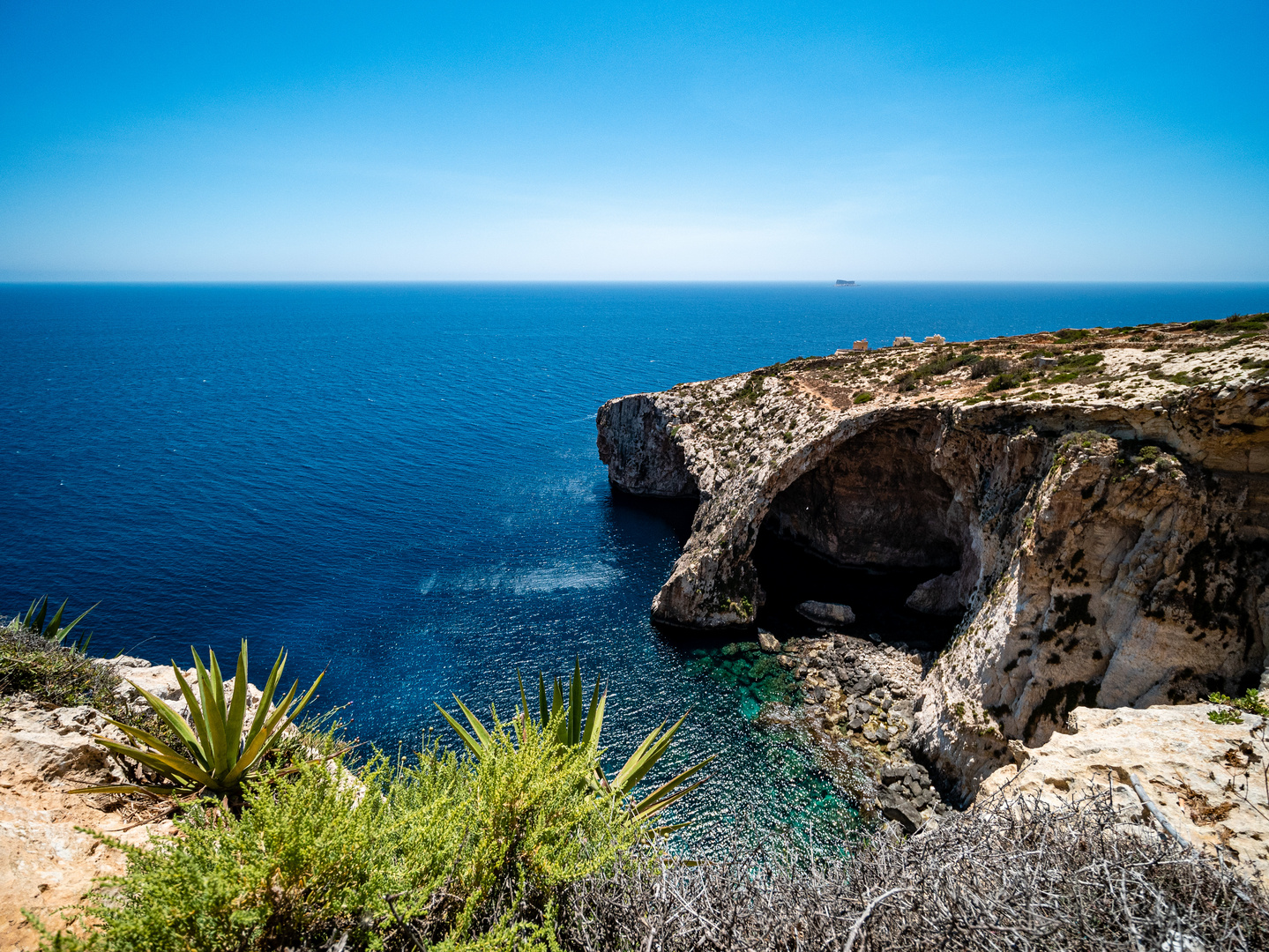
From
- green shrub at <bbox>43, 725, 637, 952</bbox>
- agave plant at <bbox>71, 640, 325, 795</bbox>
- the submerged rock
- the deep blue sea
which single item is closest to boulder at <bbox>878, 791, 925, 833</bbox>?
the deep blue sea

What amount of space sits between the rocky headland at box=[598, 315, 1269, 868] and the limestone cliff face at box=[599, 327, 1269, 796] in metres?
0.07

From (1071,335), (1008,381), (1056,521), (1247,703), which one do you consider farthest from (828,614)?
(1071,335)

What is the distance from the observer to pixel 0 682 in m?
11.0

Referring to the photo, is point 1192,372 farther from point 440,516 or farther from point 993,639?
point 440,516

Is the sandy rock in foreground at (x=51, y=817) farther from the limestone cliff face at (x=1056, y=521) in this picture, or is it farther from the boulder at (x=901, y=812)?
the limestone cliff face at (x=1056, y=521)

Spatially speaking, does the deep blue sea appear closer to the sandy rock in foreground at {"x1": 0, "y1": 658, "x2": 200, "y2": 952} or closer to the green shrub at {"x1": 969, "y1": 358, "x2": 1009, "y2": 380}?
the sandy rock in foreground at {"x1": 0, "y1": 658, "x2": 200, "y2": 952}

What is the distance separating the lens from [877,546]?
35969 mm

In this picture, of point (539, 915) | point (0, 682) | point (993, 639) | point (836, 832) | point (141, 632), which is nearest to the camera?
point (539, 915)

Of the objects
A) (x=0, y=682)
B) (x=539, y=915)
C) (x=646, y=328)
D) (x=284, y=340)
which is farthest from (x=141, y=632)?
(x=646, y=328)

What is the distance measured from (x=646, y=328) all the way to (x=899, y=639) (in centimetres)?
13987

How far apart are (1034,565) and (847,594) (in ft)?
46.4

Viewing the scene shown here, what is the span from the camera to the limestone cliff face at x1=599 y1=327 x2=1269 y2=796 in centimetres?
1689

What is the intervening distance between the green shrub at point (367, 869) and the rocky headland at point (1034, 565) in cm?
859

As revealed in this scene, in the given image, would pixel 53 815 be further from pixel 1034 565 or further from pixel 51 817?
pixel 1034 565
